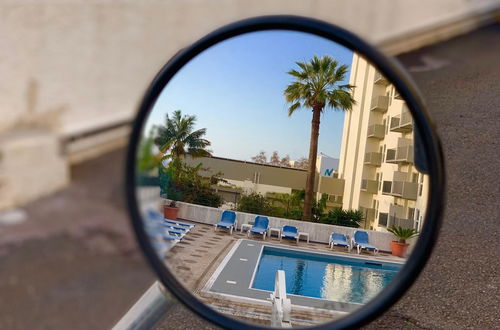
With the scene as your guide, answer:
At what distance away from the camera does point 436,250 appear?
1.93m

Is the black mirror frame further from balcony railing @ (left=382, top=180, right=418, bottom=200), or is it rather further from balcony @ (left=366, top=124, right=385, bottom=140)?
balcony @ (left=366, top=124, right=385, bottom=140)

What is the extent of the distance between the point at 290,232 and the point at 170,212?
0.43 feet

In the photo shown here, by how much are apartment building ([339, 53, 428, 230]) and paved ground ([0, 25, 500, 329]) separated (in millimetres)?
1044

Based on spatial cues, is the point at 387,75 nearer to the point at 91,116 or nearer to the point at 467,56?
the point at 467,56

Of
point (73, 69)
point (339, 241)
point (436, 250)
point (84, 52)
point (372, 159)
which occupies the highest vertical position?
point (84, 52)

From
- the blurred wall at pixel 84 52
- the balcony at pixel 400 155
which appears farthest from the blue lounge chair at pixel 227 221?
the blurred wall at pixel 84 52

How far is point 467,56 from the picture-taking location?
309cm

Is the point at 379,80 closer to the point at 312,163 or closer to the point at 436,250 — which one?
the point at 312,163

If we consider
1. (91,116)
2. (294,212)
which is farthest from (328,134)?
(91,116)

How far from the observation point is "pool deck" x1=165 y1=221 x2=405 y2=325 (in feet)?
1.60

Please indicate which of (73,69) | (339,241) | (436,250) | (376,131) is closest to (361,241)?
(339,241)

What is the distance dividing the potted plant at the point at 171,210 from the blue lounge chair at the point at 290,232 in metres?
0.11

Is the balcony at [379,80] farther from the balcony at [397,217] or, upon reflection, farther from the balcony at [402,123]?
the balcony at [397,217]

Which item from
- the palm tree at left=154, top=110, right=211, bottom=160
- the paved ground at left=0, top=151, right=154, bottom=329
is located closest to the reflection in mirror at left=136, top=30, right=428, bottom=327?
the palm tree at left=154, top=110, right=211, bottom=160
